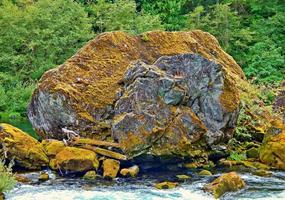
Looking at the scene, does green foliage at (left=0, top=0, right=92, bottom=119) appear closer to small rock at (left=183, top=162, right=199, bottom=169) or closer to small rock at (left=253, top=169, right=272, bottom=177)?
small rock at (left=183, top=162, right=199, bottom=169)

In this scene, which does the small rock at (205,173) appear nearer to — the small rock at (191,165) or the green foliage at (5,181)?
the small rock at (191,165)

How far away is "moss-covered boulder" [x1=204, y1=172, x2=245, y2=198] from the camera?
44.6 ft

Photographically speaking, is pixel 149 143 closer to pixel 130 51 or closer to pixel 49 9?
pixel 130 51

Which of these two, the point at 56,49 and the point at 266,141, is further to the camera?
the point at 56,49

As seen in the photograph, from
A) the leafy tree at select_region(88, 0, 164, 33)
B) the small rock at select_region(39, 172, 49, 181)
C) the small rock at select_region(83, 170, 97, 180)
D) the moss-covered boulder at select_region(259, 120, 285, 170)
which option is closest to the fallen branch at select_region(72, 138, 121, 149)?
the small rock at select_region(83, 170, 97, 180)

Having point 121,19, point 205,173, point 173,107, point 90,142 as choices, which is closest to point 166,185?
Result: point 205,173

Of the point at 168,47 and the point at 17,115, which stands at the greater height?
the point at 168,47

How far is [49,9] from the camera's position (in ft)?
142

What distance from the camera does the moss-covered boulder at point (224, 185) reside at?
1360 centimetres

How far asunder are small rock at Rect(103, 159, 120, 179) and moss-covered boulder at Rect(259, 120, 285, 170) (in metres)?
4.82

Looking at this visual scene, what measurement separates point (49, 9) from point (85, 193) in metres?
31.7

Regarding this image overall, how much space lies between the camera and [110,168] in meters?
15.8

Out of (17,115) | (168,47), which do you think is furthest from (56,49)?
(168,47)

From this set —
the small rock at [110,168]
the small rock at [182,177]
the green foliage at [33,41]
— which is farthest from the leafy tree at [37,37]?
the small rock at [182,177]
